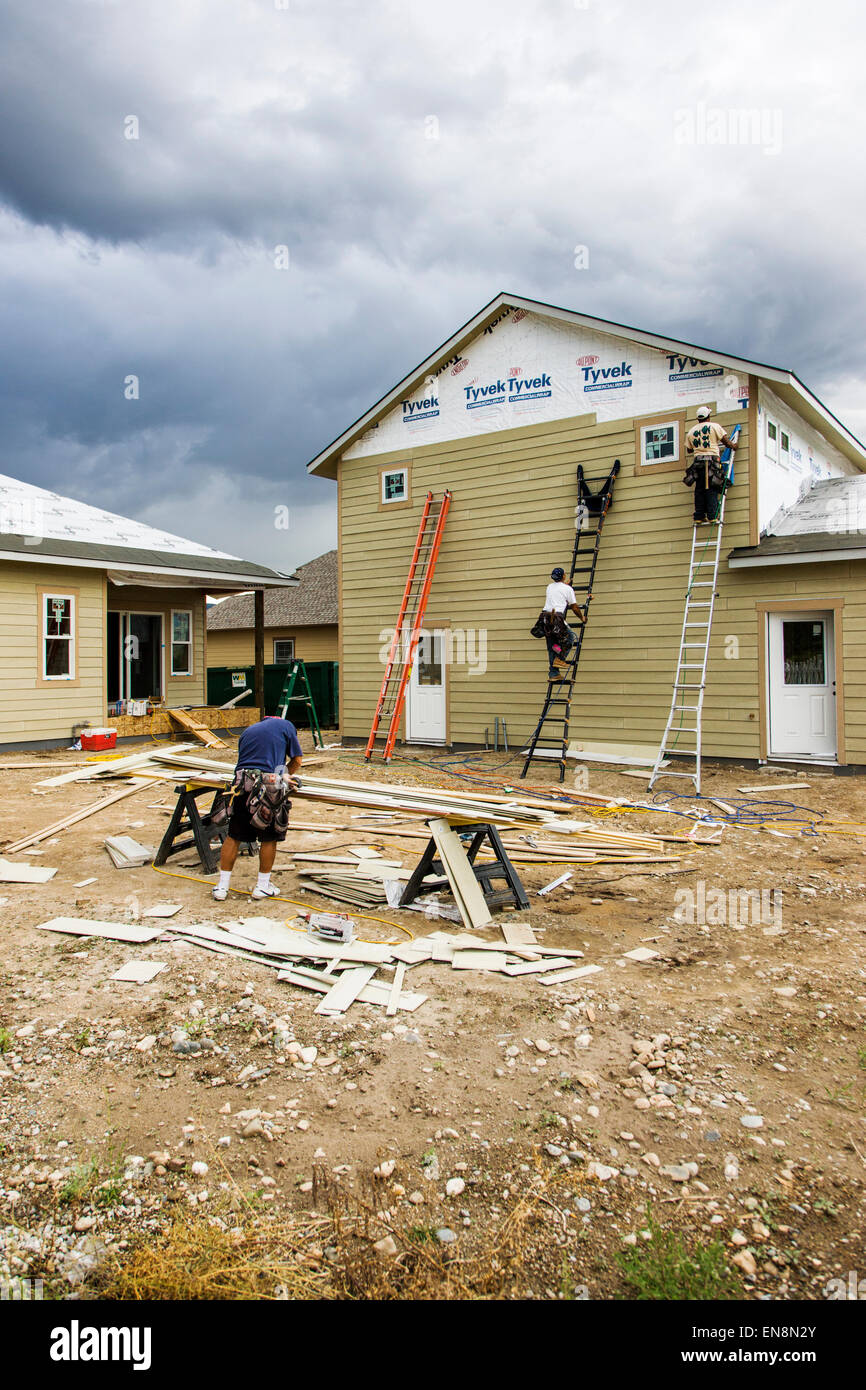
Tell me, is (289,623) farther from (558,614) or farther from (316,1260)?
(316,1260)

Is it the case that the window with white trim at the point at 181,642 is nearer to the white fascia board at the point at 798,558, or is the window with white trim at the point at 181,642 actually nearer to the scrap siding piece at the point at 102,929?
the white fascia board at the point at 798,558

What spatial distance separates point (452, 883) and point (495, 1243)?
3.27 meters

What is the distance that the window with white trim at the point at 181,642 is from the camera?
19.2m

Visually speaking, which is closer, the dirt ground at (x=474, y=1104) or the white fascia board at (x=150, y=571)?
the dirt ground at (x=474, y=1104)

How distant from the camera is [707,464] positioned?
11250 millimetres

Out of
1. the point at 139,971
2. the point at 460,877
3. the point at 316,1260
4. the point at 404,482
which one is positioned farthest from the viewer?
the point at 404,482

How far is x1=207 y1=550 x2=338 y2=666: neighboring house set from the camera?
97.6 ft

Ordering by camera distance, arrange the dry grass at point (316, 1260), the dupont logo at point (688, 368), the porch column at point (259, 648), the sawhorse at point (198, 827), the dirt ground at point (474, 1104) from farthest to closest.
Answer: the porch column at point (259, 648)
the dupont logo at point (688, 368)
the sawhorse at point (198, 827)
the dirt ground at point (474, 1104)
the dry grass at point (316, 1260)

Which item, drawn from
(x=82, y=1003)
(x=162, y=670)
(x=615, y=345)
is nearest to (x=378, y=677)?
(x=162, y=670)

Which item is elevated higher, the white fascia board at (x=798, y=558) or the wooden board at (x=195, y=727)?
the white fascia board at (x=798, y=558)

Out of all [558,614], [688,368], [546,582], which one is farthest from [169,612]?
[688,368]

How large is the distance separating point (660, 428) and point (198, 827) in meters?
9.63

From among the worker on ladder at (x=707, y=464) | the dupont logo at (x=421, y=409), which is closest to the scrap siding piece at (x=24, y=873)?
the worker on ladder at (x=707, y=464)

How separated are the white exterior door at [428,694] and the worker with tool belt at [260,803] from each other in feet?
29.1
